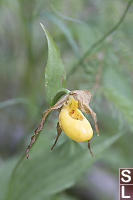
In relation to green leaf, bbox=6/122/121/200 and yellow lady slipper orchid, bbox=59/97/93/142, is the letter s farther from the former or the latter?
yellow lady slipper orchid, bbox=59/97/93/142

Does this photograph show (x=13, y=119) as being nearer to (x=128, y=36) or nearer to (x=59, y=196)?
(x=59, y=196)

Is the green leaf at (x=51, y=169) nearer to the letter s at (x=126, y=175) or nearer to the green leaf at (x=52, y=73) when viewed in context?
the letter s at (x=126, y=175)

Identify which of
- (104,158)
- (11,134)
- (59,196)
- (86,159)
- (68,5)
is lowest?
(59,196)

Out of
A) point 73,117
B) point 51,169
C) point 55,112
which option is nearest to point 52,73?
point 73,117

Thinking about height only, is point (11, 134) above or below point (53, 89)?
above

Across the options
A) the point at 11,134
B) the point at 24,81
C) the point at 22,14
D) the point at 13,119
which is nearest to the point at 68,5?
the point at 22,14

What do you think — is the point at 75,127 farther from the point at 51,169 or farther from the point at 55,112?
the point at 55,112
